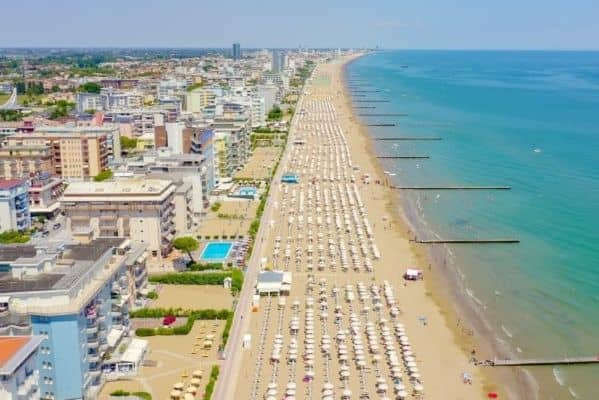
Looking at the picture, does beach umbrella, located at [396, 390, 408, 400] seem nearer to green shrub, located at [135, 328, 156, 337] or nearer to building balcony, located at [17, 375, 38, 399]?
green shrub, located at [135, 328, 156, 337]

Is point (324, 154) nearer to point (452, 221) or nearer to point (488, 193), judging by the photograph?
point (488, 193)

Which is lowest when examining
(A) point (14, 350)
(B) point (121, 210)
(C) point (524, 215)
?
(C) point (524, 215)

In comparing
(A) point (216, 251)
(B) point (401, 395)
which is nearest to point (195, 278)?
(A) point (216, 251)

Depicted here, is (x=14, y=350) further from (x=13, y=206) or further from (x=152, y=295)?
(x=13, y=206)

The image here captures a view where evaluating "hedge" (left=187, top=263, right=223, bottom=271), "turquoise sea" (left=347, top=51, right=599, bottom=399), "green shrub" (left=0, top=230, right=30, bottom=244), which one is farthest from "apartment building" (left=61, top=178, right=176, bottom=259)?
"turquoise sea" (left=347, top=51, right=599, bottom=399)

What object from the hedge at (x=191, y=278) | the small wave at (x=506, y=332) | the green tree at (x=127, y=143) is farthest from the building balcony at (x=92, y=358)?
the green tree at (x=127, y=143)
